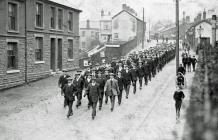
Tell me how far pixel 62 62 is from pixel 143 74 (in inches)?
420

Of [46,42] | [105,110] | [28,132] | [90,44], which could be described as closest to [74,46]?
[46,42]

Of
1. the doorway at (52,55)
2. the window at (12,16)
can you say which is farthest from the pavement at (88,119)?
the doorway at (52,55)

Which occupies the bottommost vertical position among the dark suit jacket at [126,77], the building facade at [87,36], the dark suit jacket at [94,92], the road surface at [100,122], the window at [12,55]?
the road surface at [100,122]

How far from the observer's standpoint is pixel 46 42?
26.3 m

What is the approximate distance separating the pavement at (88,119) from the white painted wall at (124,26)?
1790 inches

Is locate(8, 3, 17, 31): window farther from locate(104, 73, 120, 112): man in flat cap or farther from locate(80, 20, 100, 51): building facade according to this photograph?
locate(80, 20, 100, 51): building facade

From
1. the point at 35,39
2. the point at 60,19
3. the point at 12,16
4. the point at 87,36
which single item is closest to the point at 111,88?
the point at 12,16

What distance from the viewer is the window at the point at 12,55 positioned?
866 inches

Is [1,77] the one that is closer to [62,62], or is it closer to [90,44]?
[62,62]

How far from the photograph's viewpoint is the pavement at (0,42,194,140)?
11.3 metres

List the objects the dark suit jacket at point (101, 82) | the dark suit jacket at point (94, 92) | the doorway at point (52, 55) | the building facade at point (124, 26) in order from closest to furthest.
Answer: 1. the dark suit jacket at point (94, 92)
2. the dark suit jacket at point (101, 82)
3. the doorway at point (52, 55)
4. the building facade at point (124, 26)

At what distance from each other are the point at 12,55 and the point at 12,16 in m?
2.66

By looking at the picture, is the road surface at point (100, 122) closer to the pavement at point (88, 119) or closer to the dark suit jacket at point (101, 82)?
the pavement at point (88, 119)

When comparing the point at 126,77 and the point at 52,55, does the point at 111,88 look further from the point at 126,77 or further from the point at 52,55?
the point at 52,55
